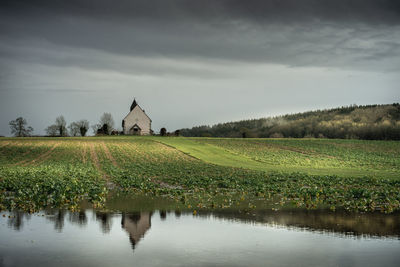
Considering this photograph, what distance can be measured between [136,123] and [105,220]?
365 feet

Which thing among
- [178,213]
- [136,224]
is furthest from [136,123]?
[136,224]

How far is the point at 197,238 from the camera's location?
13523 millimetres

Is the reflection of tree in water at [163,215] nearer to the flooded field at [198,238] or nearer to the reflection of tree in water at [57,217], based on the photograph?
the flooded field at [198,238]

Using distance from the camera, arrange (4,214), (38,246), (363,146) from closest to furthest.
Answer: (38,246) → (4,214) → (363,146)

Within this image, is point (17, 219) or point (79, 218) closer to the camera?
point (17, 219)

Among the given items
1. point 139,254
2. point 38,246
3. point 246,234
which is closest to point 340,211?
point 246,234

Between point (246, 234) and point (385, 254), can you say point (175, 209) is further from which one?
point (385, 254)

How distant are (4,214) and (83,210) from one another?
3209 millimetres

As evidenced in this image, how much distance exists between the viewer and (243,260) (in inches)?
439

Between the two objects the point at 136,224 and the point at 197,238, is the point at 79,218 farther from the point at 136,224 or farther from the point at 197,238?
the point at 197,238

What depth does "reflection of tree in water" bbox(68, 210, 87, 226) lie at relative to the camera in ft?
51.9

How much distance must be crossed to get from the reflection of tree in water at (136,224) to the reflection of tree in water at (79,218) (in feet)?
4.98

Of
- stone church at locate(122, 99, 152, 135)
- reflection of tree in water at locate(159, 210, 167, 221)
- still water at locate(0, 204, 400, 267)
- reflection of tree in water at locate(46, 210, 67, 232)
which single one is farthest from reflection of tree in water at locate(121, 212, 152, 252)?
stone church at locate(122, 99, 152, 135)

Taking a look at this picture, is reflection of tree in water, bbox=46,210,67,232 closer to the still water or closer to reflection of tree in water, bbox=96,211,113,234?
the still water
